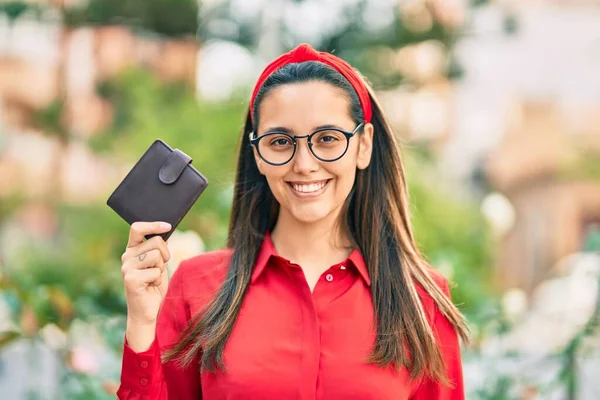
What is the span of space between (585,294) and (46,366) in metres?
2.46

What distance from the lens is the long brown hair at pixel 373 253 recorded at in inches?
91.0

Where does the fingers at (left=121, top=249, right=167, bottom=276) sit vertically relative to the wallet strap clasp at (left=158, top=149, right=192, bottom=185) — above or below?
below

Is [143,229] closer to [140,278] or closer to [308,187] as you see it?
[140,278]

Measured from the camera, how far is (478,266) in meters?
6.50

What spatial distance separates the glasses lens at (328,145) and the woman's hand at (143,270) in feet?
1.33

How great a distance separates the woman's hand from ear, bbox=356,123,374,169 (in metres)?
0.56

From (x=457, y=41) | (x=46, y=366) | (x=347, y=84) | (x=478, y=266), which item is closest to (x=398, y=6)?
(x=457, y=41)

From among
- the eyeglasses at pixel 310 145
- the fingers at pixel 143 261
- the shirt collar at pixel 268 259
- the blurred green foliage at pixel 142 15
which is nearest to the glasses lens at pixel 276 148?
the eyeglasses at pixel 310 145

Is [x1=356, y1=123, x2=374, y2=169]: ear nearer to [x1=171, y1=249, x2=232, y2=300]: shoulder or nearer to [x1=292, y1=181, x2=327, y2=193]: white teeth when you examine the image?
[x1=292, y1=181, x2=327, y2=193]: white teeth

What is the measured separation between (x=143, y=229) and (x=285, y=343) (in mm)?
454

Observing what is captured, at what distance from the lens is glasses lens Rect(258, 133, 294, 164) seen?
2.27 metres

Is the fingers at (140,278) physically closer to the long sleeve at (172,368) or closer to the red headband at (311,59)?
the long sleeve at (172,368)

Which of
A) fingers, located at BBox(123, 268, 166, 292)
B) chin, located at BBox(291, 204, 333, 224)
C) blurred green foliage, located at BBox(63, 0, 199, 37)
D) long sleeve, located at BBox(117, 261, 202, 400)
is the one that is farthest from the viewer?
blurred green foliage, located at BBox(63, 0, 199, 37)

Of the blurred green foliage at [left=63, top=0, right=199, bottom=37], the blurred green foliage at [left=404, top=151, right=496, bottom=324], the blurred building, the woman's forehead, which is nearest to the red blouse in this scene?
the woman's forehead
